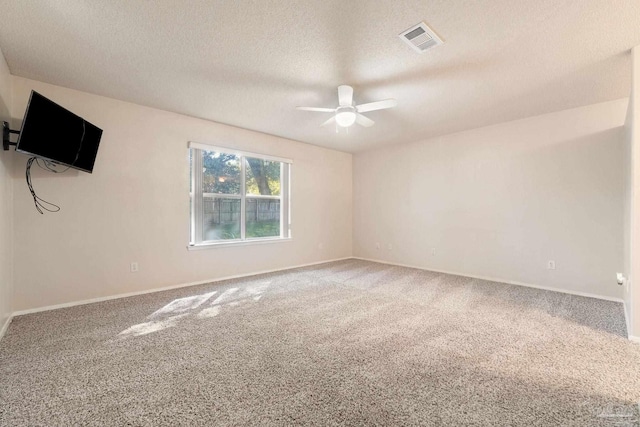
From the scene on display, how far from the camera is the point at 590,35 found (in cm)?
222

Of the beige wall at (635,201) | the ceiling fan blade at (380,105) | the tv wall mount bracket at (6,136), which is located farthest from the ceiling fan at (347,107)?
the tv wall mount bracket at (6,136)

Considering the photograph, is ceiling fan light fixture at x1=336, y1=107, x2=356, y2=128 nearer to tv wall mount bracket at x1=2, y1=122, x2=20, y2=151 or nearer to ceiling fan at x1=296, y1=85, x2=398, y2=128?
ceiling fan at x1=296, y1=85, x2=398, y2=128

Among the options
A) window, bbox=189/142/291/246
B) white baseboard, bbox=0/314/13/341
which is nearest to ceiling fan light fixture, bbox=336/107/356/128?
window, bbox=189/142/291/246

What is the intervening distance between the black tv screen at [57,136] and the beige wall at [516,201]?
4821mm

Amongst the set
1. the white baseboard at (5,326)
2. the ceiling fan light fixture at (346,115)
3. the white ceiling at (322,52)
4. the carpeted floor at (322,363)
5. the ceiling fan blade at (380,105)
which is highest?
the white ceiling at (322,52)

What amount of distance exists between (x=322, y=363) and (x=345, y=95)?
2.51 meters

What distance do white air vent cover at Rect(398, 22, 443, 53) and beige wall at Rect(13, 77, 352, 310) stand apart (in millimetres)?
3142

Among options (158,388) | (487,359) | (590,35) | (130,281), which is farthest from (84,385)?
(590,35)

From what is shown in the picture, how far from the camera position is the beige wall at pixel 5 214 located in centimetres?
251

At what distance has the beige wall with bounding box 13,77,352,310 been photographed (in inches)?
120

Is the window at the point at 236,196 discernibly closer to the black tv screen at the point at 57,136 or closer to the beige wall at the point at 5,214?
the black tv screen at the point at 57,136

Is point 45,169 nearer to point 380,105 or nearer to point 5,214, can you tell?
point 5,214

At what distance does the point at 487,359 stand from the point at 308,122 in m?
3.59

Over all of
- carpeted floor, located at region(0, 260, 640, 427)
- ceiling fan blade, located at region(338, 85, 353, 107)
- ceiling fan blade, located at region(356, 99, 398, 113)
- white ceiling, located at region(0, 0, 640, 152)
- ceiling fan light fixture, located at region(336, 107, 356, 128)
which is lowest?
carpeted floor, located at region(0, 260, 640, 427)
